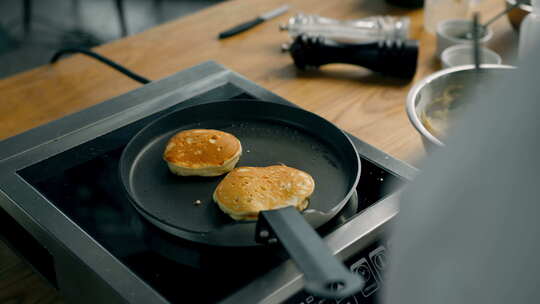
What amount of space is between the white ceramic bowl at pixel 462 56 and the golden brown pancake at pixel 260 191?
0.49 metres

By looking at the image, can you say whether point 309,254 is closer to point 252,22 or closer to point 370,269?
point 370,269

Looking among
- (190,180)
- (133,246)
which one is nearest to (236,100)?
(190,180)

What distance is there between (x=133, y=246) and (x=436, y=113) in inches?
17.2

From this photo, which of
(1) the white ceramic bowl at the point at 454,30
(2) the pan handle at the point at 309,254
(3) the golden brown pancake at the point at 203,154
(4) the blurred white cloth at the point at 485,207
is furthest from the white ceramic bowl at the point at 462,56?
(4) the blurred white cloth at the point at 485,207

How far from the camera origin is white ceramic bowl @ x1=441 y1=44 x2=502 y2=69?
101cm

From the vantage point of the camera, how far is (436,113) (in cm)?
79

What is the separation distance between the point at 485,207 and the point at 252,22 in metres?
1.10

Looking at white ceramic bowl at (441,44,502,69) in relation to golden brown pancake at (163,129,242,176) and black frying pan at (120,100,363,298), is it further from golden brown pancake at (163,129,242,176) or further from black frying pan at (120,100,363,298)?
golden brown pancake at (163,129,242,176)

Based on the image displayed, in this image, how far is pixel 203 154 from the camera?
692 mm

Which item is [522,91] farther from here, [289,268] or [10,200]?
[10,200]

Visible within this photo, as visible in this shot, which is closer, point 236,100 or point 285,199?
point 285,199

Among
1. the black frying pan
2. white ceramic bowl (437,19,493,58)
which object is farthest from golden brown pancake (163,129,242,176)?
white ceramic bowl (437,19,493,58)

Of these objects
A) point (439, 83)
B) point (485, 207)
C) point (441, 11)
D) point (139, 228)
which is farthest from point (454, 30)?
point (485, 207)

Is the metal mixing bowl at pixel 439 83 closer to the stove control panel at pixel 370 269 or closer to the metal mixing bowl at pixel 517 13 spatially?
the stove control panel at pixel 370 269
